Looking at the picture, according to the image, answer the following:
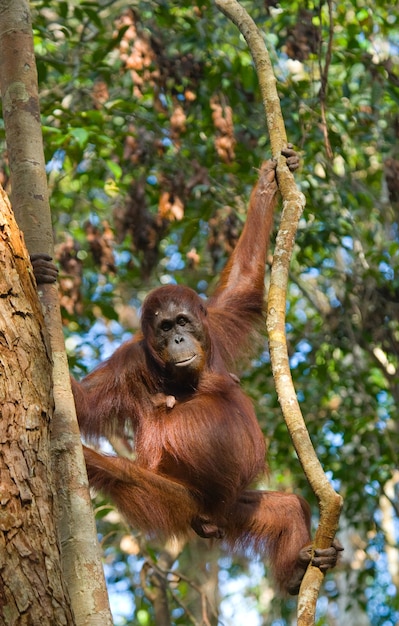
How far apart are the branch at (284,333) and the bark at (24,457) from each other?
3.08ft

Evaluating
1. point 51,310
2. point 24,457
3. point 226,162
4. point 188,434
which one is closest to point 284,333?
point 51,310

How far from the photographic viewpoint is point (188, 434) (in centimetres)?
461

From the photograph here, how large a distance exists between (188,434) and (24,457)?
7.40 ft

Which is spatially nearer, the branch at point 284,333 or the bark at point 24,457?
the bark at point 24,457

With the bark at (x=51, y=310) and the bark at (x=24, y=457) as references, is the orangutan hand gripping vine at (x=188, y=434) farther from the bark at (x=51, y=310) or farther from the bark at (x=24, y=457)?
the bark at (x=24, y=457)

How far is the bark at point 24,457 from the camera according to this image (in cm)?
221

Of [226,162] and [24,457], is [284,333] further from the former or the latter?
[226,162]

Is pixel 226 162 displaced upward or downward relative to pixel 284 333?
upward

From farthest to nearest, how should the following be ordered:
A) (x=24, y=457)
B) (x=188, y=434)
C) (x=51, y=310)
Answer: (x=188, y=434)
(x=51, y=310)
(x=24, y=457)

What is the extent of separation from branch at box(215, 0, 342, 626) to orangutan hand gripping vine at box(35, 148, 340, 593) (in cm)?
55

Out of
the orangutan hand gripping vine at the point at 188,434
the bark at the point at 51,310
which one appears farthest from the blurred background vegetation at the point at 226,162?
the bark at the point at 51,310

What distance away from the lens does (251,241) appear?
17.6 ft

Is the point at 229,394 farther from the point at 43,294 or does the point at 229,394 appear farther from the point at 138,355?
the point at 43,294

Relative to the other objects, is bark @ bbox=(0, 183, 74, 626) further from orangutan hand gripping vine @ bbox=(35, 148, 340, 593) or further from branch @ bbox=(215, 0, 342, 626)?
orangutan hand gripping vine @ bbox=(35, 148, 340, 593)
